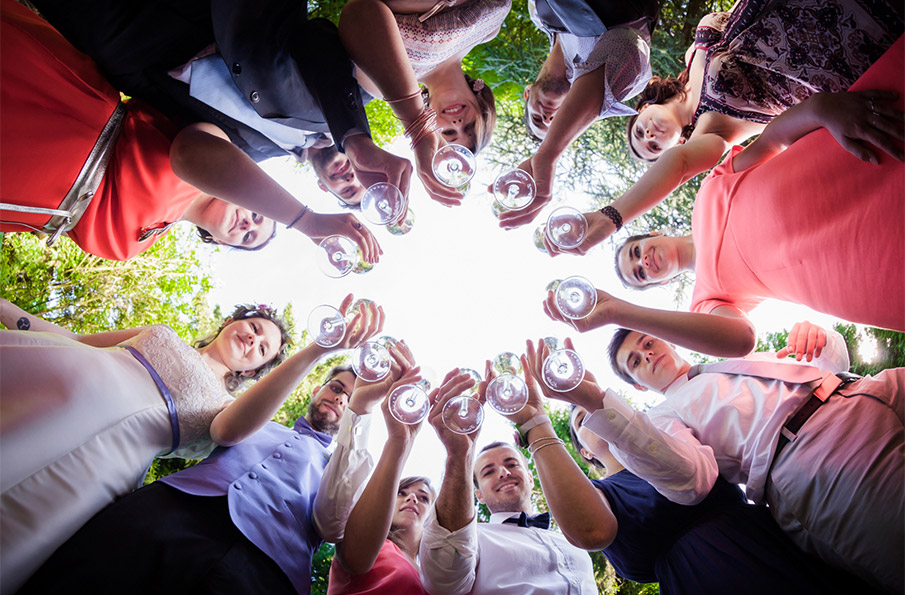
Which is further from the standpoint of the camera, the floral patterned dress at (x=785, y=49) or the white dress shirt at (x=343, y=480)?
the white dress shirt at (x=343, y=480)

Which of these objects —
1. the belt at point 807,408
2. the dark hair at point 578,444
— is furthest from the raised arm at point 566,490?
the dark hair at point 578,444

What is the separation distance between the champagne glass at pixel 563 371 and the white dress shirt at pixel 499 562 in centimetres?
63

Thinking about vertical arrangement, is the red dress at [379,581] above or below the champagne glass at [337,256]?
below

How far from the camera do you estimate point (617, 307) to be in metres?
1.80

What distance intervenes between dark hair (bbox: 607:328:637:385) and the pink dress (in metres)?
0.76

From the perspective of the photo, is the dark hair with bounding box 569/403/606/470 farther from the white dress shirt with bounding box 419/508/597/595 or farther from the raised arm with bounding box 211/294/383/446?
the raised arm with bounding box 211/294/383/446

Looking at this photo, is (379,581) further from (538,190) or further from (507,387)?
(538,190)

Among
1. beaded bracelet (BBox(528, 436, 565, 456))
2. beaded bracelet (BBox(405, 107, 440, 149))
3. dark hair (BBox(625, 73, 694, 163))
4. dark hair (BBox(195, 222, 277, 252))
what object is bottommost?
beaded bracelet (BBox(528, 436, 565, 456))

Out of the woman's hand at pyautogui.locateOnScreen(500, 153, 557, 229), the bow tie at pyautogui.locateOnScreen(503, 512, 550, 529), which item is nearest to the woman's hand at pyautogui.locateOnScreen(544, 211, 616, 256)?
the woman's hand at pyautogui.locateOnScreen(500, 153, 557, 229)

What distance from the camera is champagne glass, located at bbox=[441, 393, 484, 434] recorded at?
1.89 meters

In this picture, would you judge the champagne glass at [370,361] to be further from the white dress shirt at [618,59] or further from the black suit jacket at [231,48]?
the white dress shirt at [618,59]

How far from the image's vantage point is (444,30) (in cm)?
177

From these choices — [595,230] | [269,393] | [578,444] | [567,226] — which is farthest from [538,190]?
[578,444]

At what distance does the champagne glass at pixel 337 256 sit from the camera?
179cm
